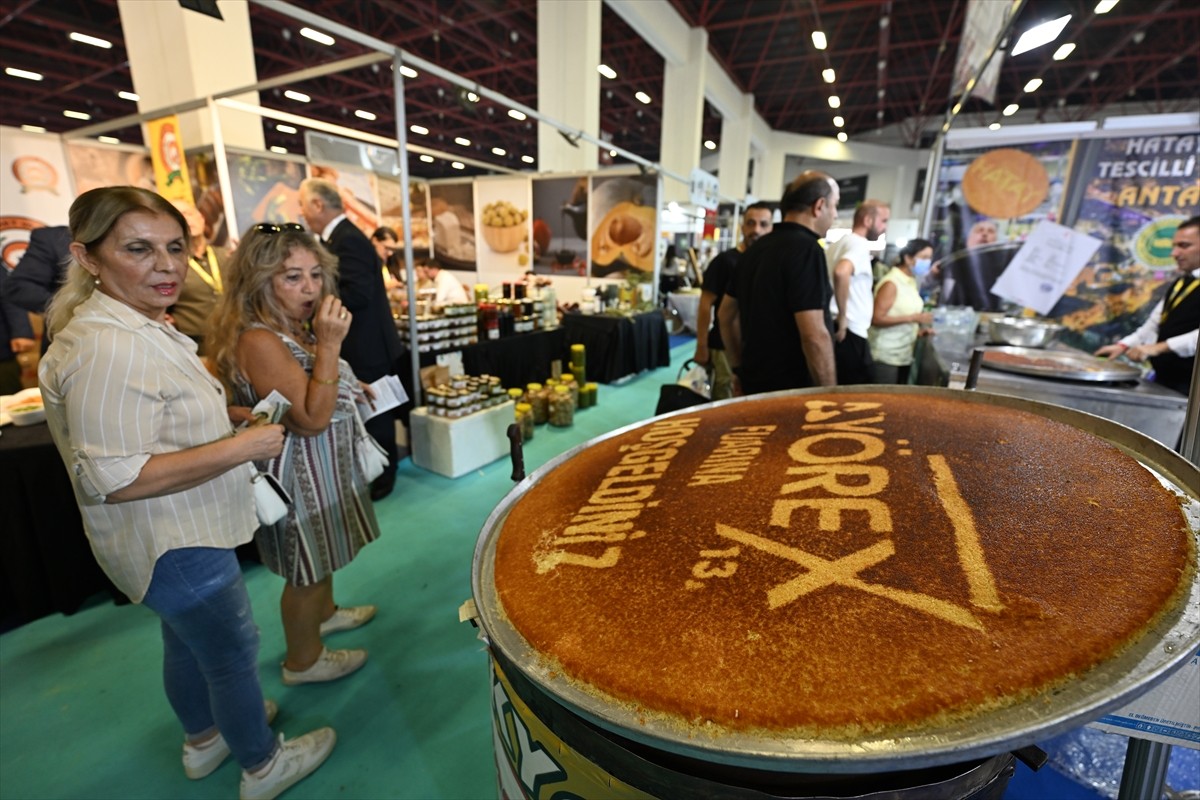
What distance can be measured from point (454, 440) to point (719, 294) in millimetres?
2099

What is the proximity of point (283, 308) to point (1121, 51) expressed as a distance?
18.5 m

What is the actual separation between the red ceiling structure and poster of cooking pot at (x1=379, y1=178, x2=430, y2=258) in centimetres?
171

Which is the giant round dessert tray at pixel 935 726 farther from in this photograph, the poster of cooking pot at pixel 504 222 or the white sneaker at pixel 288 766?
the poster of cooking pot at pixel 504 222

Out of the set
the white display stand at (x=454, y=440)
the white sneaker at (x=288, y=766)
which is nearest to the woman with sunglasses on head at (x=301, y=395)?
the white sneaker at (x=288, y=766)

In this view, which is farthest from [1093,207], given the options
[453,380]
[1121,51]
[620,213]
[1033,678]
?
[1121,51]

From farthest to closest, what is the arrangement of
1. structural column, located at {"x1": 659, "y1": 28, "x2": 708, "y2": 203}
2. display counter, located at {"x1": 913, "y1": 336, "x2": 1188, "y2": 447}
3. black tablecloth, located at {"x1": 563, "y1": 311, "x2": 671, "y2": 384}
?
structural column, located at {"x1": 659, "y1": 28, "x2": 708, "y2": 203} → black tablecloth, located at {"x1": 563, "y1": 311, "x2": 671, "y2": 384} → display counter, located at {"x1": 913, "y1": 336, "x2": 1188, "y2": 447}

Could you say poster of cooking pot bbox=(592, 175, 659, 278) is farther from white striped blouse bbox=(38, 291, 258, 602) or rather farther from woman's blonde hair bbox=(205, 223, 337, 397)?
white striped blouse bbox=(38, 291, 258, 602)

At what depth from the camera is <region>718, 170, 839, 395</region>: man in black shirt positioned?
2266 millimetres

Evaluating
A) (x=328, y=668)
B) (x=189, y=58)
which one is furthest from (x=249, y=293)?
(x=189, y=58)

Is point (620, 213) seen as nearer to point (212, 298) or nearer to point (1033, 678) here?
point (212, 298)

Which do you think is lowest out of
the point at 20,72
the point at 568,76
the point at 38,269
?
the point at 38,269

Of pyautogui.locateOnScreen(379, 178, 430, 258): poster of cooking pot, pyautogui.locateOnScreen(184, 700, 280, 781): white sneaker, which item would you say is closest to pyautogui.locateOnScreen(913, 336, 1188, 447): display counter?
pyautogui.locateOnScreen(184, 700, 280, 781): white sneaker

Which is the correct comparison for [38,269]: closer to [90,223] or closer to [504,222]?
[90,223]

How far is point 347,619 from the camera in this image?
2203mm
